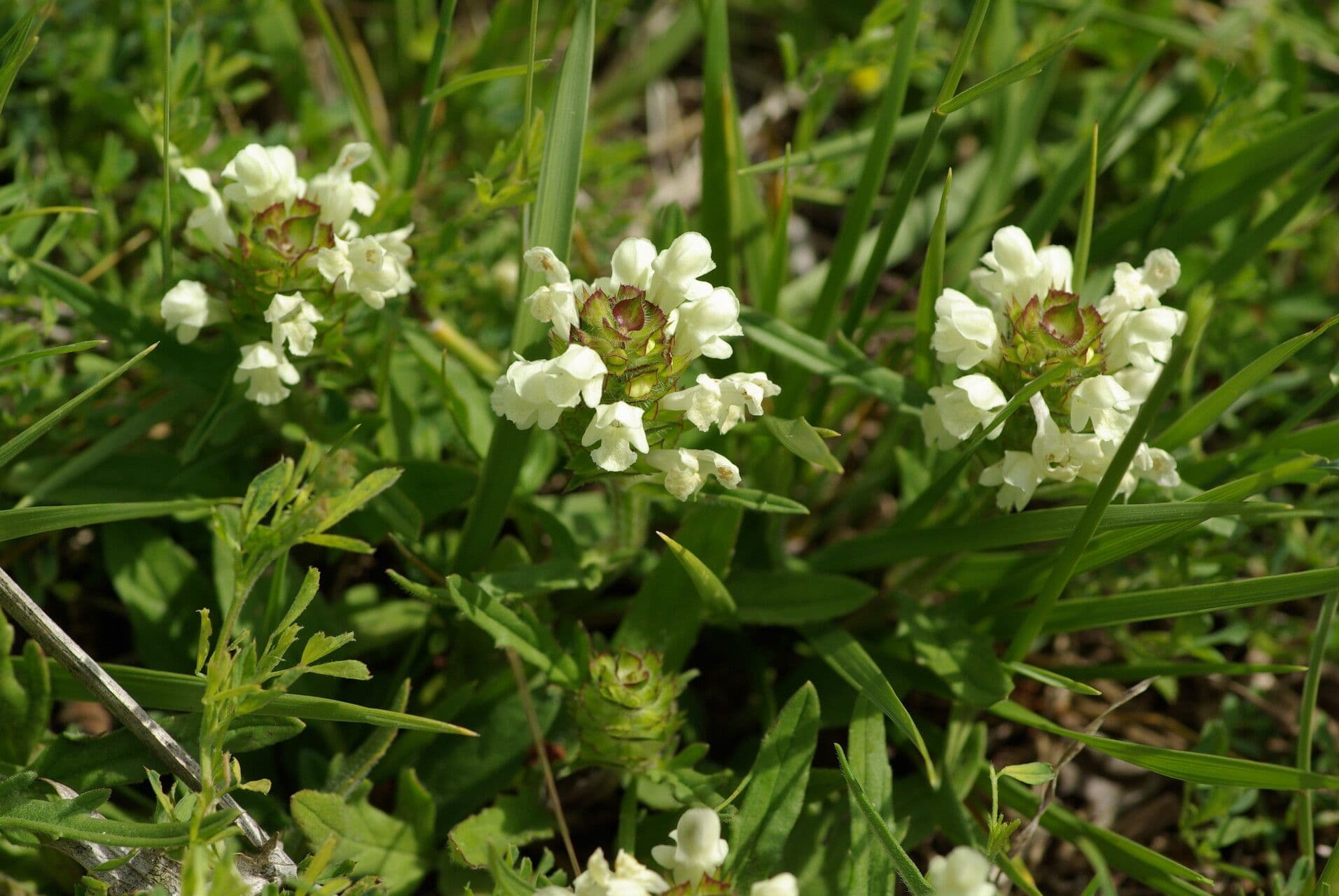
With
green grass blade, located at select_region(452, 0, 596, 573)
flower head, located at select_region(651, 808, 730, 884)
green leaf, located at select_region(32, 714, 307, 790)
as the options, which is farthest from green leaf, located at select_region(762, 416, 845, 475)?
green leaf, located at select_region(32, 714, 307, 790)

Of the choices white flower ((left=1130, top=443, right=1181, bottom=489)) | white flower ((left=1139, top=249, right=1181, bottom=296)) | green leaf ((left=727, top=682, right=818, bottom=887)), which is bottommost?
green leaf ((left=727, top=682, right=818, bottom=887))

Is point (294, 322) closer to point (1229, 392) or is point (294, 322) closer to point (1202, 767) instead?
point (1229, 392)

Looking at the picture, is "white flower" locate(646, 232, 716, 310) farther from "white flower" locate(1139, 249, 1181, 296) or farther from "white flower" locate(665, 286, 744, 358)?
"white flower" locate(1139, 249, 1181, 296)

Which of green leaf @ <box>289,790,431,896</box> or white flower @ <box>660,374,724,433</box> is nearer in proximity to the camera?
white flower @ <box>660,374,724,433</box>

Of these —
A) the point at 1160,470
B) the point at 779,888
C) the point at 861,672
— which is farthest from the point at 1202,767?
the point at 779,888

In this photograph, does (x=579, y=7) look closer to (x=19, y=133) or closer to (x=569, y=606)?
(x=569, y=606)

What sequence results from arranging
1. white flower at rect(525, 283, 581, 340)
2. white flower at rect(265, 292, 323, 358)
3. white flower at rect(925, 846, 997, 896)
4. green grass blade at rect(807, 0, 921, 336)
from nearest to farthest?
white flower at rect(925, 846, 997, 896), white flower at rect(525, 283, 581, 340), white flower at rect(265, 292, 323, 358), green grass blade at rect(807, 0, 921, 336)

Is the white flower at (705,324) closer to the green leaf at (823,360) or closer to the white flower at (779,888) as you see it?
the green leaf at (823,360)
